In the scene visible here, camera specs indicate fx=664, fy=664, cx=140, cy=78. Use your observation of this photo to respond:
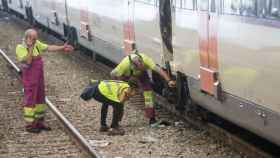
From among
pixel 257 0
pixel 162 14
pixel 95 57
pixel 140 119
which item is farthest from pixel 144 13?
pixel 95 57

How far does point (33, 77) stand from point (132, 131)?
162cm

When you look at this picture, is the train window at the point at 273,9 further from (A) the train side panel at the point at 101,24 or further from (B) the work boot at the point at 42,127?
(A) the train side panel at the point at 101,24

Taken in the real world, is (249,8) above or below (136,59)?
above

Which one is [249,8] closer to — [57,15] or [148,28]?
[148,28]

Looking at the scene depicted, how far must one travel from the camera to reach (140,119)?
10320mm

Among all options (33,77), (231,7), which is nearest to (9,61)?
(33,77)

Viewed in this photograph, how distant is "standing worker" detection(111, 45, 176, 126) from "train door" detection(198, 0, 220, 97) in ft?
4.18

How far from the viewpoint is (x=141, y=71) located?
979 cm

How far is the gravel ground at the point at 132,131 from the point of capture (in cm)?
842

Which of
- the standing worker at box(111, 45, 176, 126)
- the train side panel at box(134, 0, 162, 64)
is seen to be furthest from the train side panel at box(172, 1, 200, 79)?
the train side panel at box(134, 0, 162, 64)

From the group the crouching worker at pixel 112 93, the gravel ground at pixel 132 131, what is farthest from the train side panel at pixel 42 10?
the crouching worker at pixel 112 93

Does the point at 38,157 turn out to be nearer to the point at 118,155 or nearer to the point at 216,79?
the point at 118,155

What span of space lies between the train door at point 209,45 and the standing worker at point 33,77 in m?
2.43

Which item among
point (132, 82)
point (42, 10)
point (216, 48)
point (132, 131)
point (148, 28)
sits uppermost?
point (216, 48)
